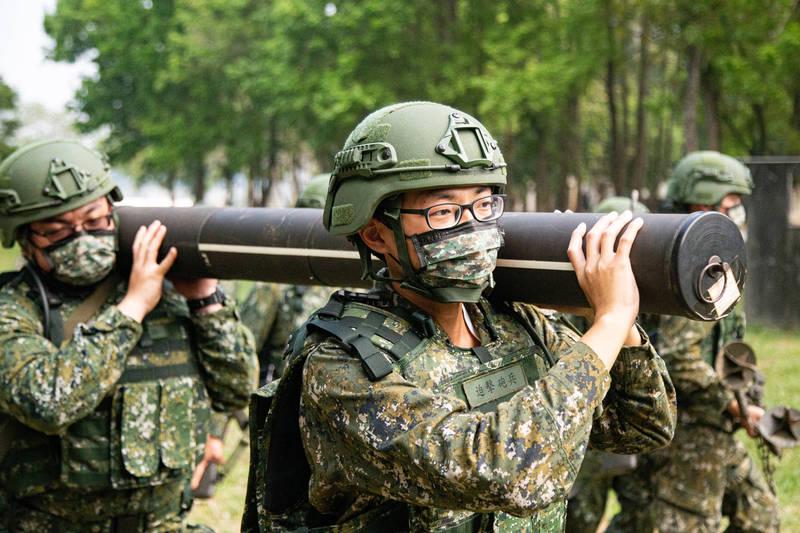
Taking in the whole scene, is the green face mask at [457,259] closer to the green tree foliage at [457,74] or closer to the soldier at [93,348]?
the soldier at [93,348]

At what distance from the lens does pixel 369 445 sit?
2494 millimetres

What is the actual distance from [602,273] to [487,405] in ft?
1.55

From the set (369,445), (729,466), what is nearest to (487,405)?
(369,445)

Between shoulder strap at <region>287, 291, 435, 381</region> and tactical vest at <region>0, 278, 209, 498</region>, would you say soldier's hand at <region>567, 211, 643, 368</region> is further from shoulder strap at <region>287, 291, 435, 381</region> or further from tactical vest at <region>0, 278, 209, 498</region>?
tactical vest at <region>0, 278, 209, 498</region>

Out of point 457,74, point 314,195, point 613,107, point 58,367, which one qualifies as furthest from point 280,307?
point 457,74

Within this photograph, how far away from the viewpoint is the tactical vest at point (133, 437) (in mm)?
4352

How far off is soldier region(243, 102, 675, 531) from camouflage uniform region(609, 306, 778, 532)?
2869 mm

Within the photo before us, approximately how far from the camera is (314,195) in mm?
7090

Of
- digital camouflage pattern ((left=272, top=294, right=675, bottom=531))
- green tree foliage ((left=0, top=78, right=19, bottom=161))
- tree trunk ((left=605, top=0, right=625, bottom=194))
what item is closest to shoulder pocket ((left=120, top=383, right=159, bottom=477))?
digital camouflage pattern ((left=272, top=294, right=675, bottom=531))

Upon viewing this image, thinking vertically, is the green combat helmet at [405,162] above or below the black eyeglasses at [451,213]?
above

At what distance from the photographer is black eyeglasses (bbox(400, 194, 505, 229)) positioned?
8.84ft

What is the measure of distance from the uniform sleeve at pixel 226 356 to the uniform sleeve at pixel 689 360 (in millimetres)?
2378

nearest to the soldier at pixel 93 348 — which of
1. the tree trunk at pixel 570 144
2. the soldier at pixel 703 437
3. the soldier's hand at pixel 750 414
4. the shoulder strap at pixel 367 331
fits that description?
the shoulder strap at pixel 367 331

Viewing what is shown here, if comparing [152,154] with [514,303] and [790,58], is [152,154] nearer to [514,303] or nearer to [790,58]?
[790,58]
